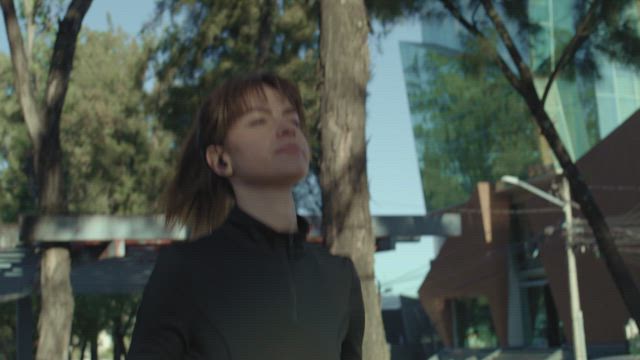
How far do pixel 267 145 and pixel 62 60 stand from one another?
374 inches

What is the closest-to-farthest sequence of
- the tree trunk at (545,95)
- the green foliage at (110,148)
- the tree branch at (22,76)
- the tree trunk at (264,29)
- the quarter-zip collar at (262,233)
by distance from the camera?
the quarter-zip collar at (262,233) → the tree branch at (22,76) → the tree trunk at (545,95) → the tree trunk at (264,29) → the green foliage at (110,148)

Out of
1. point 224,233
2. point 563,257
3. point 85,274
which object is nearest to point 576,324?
point 563,257

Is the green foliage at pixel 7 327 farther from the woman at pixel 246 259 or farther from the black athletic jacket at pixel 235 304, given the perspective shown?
the black athletic jacket at pixel 235 304

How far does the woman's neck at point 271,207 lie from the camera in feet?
5.81

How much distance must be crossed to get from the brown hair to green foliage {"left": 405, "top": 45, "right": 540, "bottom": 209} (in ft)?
98.3

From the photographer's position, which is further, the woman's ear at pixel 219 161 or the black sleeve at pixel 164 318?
the woman's ear at pixel 219 161

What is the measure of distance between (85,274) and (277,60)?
557 centimetres

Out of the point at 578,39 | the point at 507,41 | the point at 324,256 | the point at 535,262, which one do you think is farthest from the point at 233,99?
the point at 535,262

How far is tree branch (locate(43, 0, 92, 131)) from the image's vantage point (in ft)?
35.1

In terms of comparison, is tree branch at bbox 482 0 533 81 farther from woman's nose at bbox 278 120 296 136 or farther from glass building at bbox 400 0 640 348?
glass building at bbox 400 0 640 348

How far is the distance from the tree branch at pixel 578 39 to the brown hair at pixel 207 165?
1151cm

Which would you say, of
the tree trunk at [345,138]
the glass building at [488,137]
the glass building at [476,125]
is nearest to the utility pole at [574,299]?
the glass building at [476,125]

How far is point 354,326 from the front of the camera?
74.2 inches

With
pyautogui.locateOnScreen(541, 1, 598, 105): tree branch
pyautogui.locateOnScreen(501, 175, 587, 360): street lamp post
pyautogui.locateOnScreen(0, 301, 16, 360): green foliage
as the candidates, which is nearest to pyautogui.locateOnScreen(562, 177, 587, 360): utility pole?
pyautogui.locateOnScreen(501, 175, 587, 360): street lamp post
